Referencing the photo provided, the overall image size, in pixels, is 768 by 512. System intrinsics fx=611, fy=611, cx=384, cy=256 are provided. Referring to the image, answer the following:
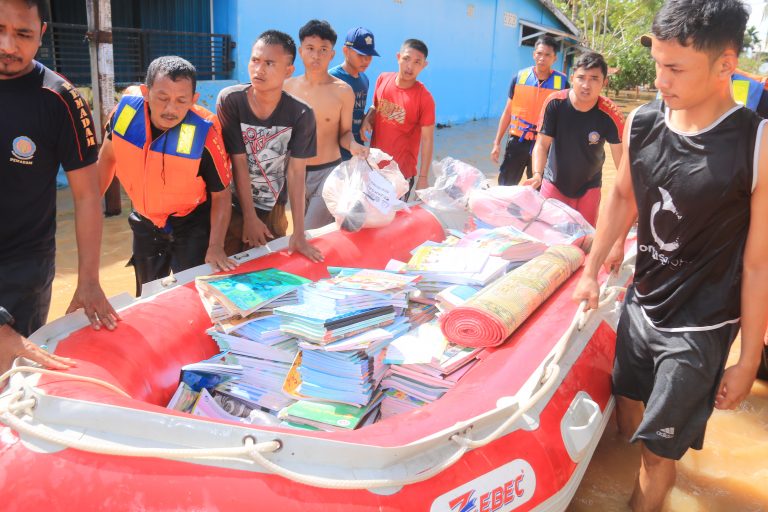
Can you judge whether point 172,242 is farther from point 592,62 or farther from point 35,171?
point 592,62

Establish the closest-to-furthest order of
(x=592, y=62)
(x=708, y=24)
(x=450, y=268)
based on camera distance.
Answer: (x=708, y=24)
(x=450, y=268)
(x=592, y=62)

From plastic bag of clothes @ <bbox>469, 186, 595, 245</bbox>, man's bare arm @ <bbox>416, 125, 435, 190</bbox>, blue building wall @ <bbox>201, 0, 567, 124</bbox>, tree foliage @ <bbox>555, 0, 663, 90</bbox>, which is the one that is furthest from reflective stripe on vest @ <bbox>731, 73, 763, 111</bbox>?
tree foliage @ <bbox>555, 0, 663, 90</bbox>

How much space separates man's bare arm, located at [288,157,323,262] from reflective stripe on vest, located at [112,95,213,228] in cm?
50

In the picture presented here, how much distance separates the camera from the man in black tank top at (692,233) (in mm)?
1574

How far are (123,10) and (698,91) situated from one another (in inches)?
321

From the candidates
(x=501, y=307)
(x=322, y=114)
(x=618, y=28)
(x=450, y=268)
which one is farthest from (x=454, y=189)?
(x=618, y=28)

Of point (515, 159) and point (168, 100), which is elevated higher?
point (168, 100)

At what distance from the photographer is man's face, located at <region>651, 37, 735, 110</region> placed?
157 centimetres

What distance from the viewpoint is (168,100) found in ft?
7.43

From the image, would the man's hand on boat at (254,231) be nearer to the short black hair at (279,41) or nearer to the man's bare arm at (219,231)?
the man's bare arm at (219,231)

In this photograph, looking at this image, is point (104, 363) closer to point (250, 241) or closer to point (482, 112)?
point (250, 241)

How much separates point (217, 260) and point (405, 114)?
84.0 inches

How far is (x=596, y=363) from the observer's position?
7.36 ft

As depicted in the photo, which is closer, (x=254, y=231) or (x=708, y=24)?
(x=708, y=24)
